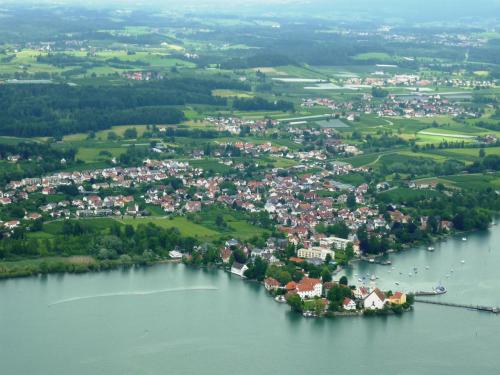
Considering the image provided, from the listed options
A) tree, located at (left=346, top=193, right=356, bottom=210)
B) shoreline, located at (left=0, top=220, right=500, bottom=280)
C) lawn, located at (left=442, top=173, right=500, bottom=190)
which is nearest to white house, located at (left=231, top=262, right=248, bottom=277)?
shoreline, located at (left=0, top=220, right=500, bottom=280)

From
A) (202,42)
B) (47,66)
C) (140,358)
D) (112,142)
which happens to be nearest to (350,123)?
(112,142)

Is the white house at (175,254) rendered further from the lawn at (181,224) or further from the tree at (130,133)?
the tree at (130,133)

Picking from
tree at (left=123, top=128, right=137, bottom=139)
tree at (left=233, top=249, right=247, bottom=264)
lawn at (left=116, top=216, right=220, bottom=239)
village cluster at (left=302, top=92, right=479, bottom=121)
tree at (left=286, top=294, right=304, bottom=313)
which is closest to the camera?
tree at (left=286, top=294, right=304, bottom=313)

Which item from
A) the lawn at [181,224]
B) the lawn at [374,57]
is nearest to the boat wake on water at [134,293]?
the lawn at [181,224]

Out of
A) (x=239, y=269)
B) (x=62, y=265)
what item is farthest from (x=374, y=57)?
(x=62, y=265)

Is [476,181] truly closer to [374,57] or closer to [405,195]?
[405,195]

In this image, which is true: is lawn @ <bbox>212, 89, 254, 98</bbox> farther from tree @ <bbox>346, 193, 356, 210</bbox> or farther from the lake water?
the lake water

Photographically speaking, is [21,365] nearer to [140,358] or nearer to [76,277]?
[140,358]
